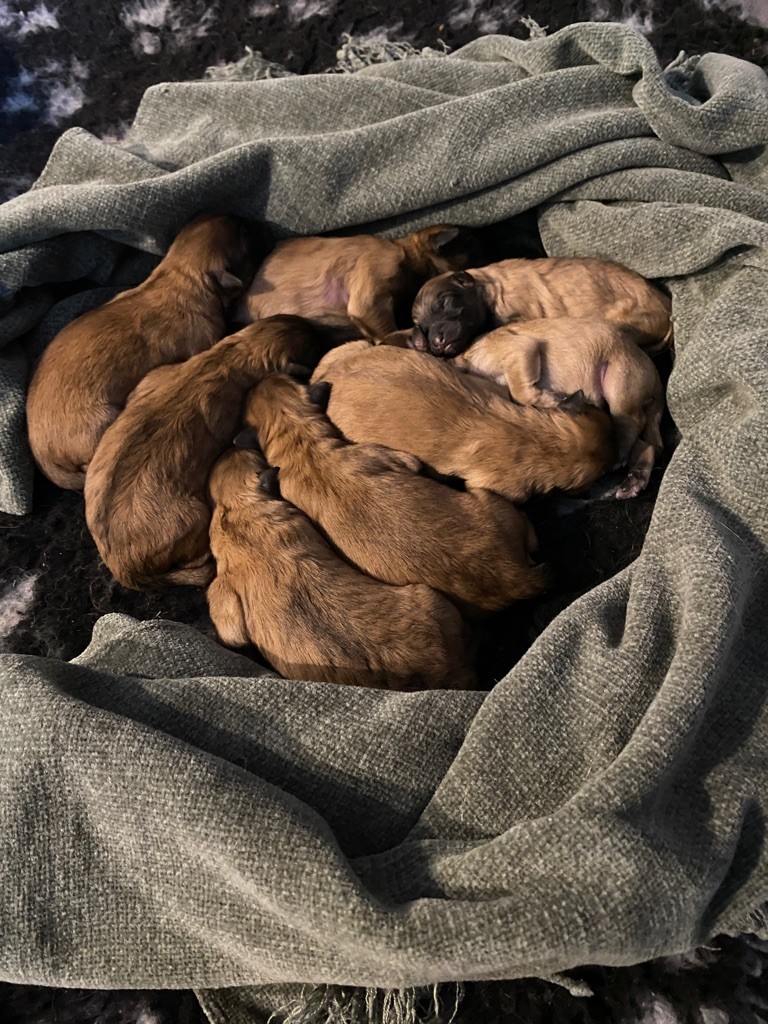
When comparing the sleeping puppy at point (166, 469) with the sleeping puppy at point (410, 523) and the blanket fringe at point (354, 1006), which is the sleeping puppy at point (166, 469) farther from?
the blanket fringe at point (354, 1006)

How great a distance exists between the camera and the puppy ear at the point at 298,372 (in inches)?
99.0

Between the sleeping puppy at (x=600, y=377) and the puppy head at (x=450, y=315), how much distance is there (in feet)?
0.70

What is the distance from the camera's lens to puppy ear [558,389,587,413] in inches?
84.6

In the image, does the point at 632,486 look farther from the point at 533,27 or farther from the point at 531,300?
the point at 533,27

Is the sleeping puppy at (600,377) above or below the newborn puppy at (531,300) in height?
below

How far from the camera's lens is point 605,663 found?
155cm

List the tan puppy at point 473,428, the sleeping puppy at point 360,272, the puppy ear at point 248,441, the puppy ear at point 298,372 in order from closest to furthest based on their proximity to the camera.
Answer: the tan puppy at point 473,428 < the puppy ear at point 248,441 < the puppy ear at point 298,372 < the sleeping puppy at point 360,272

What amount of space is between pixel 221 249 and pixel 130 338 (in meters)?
0.45

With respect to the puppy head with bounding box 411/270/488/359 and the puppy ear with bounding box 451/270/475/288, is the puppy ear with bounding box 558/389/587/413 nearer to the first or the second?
the puppy head with bounding box 411/270/488/359

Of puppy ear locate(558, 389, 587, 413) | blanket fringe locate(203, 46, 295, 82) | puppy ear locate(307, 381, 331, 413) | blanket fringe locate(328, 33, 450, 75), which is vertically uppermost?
blanket fringe locate(203, 46, 295, 82)

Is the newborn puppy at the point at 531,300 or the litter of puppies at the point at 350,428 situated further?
the newborn puppy at the point at 531,300

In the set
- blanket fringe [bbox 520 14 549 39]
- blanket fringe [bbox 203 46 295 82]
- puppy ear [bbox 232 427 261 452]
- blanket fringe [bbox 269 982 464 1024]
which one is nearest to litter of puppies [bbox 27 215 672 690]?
puppy ear [bbox 232 427 261 452]

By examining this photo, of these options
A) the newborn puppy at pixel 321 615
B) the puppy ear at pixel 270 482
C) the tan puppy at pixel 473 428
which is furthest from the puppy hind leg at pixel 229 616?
the tan puppy at pixel 473 428

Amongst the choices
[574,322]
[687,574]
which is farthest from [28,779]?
[574,322]
